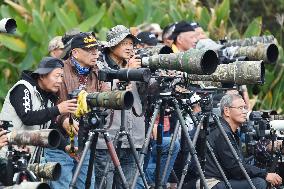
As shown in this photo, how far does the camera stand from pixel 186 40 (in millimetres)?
11516

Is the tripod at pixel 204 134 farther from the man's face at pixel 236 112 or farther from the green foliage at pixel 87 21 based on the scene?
the green foliage at pixel 87 21

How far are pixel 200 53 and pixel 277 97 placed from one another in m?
6.10

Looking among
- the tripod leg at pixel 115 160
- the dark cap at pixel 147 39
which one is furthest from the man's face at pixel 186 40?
the tripod leg at pixel 115 160

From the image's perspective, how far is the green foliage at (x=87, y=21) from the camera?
13.0 metres

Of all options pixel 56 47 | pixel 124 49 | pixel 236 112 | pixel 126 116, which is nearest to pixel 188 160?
pixel 126 116

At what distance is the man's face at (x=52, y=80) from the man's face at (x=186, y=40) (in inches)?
124

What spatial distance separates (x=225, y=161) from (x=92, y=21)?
4274mm

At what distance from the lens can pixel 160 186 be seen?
906 cm

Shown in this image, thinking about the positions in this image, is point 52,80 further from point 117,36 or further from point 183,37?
point 183,37

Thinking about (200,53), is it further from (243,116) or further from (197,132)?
(243,116)

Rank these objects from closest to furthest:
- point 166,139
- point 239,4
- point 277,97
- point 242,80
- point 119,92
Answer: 1. point 119,92
2. point 242,80
3. point 166,139
4. point 277,97
5. point 239,4

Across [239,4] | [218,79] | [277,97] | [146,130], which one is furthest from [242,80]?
[239,4]

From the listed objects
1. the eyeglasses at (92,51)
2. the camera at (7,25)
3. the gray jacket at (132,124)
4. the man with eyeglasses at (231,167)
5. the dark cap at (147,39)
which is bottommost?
the man with eyeglasses at (231,167)

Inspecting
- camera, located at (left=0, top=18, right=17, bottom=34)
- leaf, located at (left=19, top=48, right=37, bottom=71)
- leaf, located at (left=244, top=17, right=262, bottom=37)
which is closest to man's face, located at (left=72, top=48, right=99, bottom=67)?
camera, located at (left=0, top=18, right=17, bottom=34)
